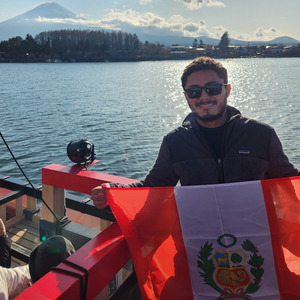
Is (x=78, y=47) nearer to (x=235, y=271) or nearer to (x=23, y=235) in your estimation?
(x=23, y=235)

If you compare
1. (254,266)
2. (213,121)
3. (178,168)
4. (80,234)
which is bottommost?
(80,234)

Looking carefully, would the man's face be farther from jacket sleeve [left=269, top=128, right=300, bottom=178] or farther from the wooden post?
the wooden post

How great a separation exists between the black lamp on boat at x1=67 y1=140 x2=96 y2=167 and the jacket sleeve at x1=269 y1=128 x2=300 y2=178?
2173 mm

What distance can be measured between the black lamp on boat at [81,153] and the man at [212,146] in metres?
1.29

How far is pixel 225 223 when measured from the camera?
2217 mm

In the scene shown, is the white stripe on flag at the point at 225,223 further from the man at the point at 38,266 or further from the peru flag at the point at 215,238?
the man at the point at 38,266

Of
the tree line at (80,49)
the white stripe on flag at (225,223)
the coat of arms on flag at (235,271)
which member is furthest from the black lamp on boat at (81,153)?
the tree line at (80,49)

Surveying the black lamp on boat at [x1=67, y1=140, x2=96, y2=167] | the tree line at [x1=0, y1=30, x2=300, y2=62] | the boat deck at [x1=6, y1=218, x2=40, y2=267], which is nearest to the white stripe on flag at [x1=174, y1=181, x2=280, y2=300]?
the black lamp on boat at [x1=67, y1=140, x2=96, y2=167]

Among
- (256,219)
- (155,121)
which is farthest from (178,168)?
(155,121)

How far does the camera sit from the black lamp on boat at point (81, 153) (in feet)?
12.5

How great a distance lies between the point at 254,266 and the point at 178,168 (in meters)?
0.96

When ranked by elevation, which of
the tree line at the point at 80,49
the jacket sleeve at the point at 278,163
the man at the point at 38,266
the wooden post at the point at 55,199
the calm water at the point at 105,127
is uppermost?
the tree line at the point at 80,49

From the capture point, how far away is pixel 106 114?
23734mm

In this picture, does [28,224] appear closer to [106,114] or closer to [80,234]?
[80,234]
